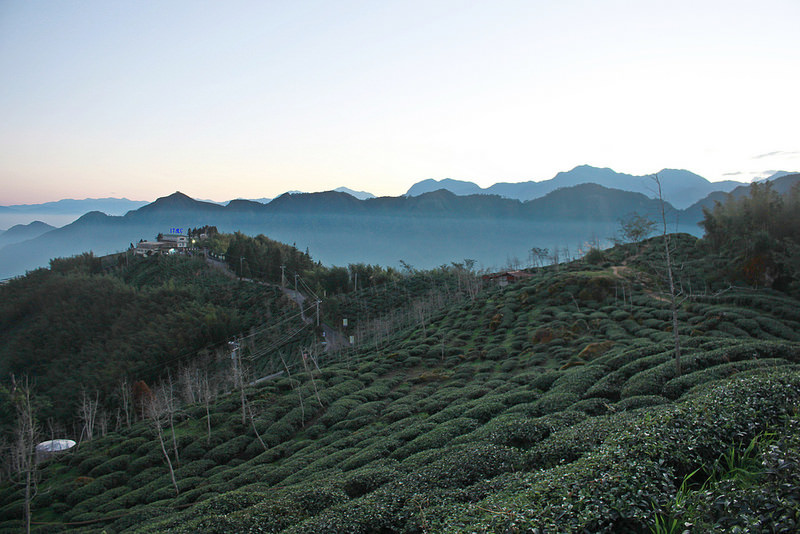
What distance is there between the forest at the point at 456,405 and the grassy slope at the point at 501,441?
0.22 ft

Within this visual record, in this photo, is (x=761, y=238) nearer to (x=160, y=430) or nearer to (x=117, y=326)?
(x=160, y=430)

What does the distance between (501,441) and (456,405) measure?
8243 millimetres

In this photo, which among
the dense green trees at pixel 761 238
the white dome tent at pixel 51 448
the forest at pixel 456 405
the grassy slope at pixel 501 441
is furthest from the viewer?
the dense green trees at pixel 761 238

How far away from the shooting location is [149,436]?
27.6 metres

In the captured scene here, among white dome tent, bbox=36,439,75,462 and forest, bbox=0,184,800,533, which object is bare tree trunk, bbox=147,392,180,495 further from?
white dome tent, bbox=36,439,75,462

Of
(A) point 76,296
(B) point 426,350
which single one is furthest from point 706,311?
(A) point 76,296

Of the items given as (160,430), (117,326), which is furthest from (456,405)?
(117,326)

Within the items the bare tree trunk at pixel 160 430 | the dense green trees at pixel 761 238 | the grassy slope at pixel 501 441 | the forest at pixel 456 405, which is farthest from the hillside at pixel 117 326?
the dense green trees at pixel 761 238

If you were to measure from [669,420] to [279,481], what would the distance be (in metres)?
14.1

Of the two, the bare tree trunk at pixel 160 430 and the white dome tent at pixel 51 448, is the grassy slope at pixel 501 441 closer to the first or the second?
the bare tree trunk at pixel 160 430

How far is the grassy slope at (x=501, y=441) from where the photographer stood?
19.3 ft

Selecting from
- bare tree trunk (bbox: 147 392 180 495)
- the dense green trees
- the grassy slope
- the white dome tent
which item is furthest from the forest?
the white dome tent

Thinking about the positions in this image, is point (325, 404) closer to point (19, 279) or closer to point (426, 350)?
point (426, 350)

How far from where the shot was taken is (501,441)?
11.2 meters
